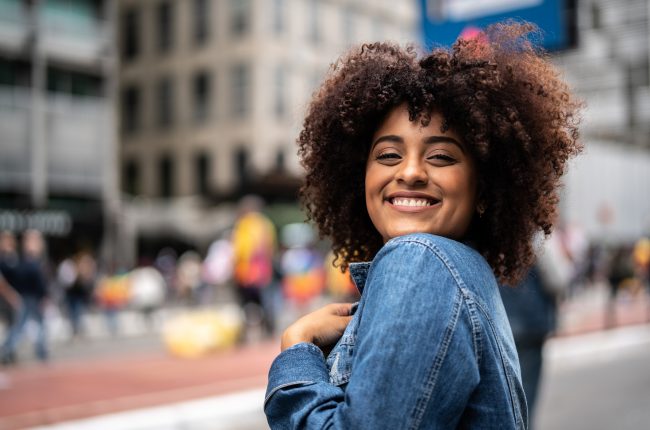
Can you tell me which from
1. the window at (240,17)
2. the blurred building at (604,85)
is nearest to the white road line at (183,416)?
the blurred building at (604,85)

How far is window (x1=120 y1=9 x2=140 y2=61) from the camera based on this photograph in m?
43.2

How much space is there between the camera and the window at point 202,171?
40.2 meters

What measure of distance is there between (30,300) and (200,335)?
253cm

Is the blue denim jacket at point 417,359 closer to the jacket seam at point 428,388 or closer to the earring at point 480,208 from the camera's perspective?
the jacket seam at point 428,388

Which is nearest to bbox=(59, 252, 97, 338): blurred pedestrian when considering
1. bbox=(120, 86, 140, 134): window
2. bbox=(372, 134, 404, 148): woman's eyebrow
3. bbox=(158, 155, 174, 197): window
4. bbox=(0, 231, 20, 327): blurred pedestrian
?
bbox=(0, 231, 20, 327): blurred pedestrian

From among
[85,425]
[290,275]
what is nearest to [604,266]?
[290,275]

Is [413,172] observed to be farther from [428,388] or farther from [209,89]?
[209,89]

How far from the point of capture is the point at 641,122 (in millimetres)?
29266

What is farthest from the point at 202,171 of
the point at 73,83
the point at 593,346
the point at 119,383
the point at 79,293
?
the point at 119,383

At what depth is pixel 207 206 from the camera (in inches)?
1262

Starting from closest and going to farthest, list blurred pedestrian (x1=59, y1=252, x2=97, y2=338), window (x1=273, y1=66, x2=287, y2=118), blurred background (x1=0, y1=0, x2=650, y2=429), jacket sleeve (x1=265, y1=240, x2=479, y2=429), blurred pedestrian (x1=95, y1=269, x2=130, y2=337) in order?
1. jacket sleeve (x1=265, y1=240, x2=479, y2=429)
2. blurred background (x1=0, y1=0, x2=650, y2=429)
3. blurred pedestrian (x1=59, y1=252, x2=97, y2=338)
4. blurred pedestrian (x1=95, y1=269, x2=130, y2=337)
5. window (x1=273, y1=66, x2=287, y2=118)

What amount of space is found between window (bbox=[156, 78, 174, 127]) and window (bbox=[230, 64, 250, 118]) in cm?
428

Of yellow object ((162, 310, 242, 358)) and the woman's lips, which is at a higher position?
the woman's lips

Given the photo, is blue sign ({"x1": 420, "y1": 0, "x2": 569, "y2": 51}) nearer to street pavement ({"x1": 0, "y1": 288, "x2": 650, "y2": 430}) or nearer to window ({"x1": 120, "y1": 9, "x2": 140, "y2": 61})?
street pavement ({"x1": 0, "y1": 288, "x2": 650, "y2": 430})
